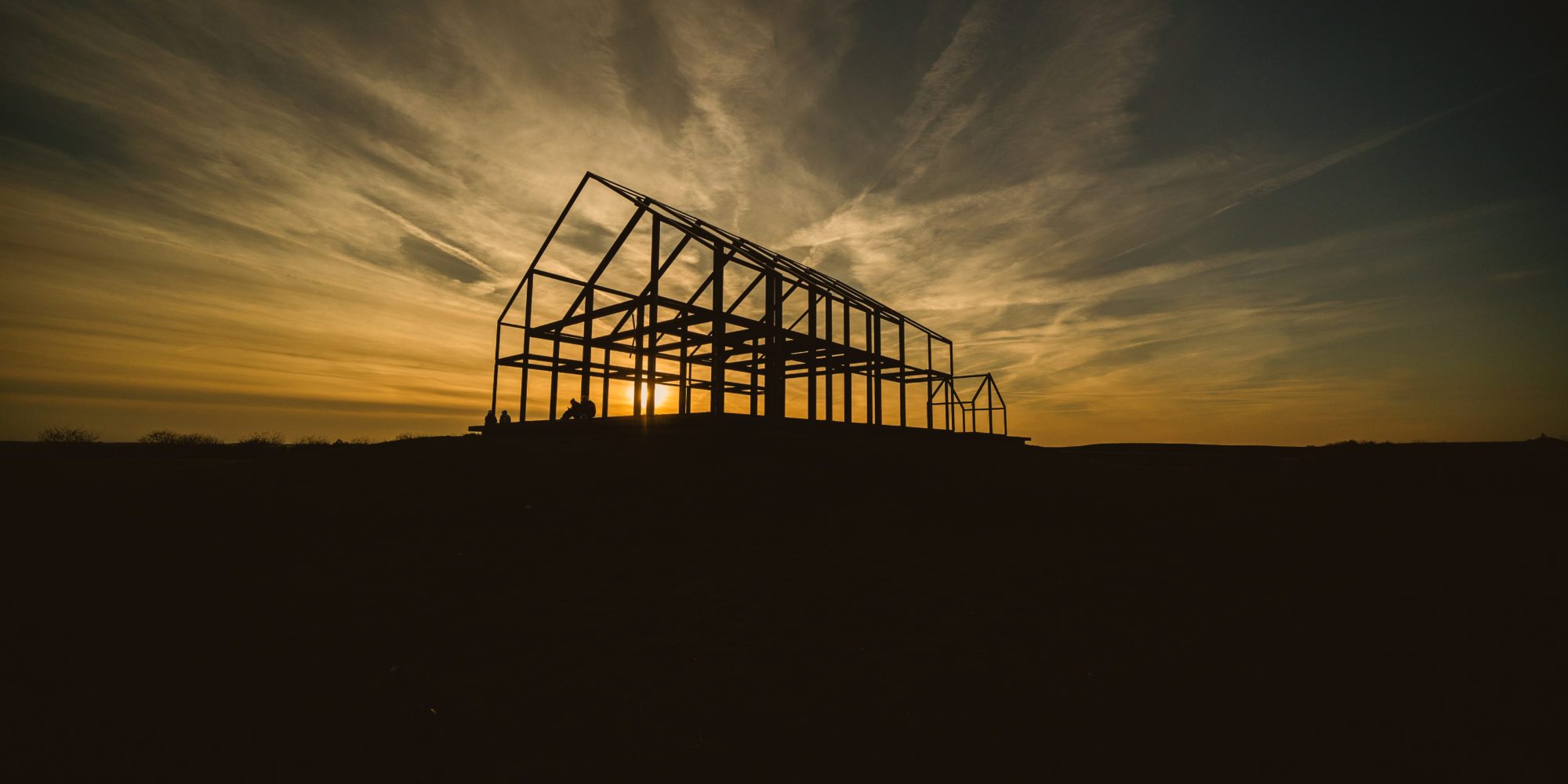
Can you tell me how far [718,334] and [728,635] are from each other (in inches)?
402

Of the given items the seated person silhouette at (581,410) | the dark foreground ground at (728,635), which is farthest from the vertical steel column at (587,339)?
the dark foreground ground at (728,635)

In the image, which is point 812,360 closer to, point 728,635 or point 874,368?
point 874,368

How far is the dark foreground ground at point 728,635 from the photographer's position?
3.18 metres

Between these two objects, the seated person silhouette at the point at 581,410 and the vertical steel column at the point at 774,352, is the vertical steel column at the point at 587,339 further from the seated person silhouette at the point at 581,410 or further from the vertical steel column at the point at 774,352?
the vertical steel column at the point at 774,352

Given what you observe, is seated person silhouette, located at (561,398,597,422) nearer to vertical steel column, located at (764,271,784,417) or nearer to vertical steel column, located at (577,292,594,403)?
vertical steel column, located at (577,292,594,403)

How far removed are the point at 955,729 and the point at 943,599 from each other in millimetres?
2079

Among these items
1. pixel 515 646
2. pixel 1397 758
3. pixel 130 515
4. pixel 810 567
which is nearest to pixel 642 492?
pixel 810 567

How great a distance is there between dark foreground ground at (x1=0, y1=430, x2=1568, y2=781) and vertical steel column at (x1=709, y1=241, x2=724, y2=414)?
483 centimetres

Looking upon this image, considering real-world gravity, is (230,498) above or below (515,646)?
above

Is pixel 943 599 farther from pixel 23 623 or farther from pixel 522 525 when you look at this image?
pixel 23 623

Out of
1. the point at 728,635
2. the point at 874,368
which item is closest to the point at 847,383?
the point at 874,368

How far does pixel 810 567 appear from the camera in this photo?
20.2 feet

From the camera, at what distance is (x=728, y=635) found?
14.9 ft

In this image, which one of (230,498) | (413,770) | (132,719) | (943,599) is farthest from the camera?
(230,498)
